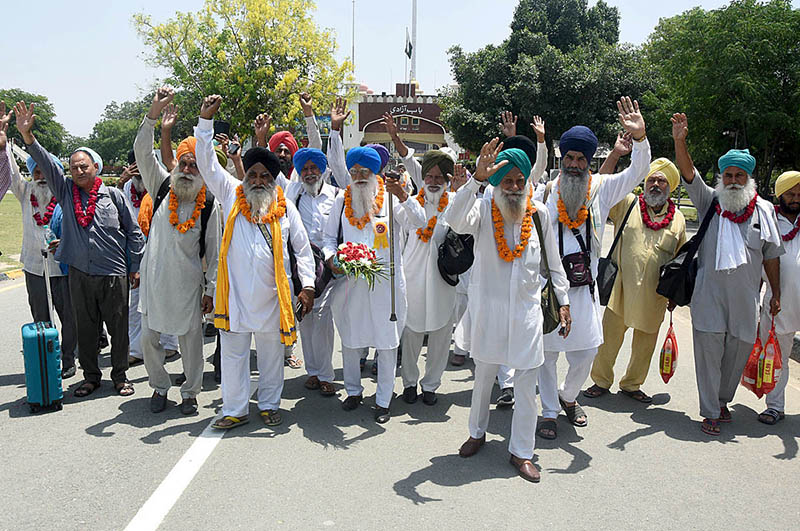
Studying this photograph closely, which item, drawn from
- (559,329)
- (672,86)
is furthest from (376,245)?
(672,86)

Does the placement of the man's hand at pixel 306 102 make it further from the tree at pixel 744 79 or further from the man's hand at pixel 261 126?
the tree at pixel 744 79

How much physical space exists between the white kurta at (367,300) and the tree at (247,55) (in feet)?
62.5

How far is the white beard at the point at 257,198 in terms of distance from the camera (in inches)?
203

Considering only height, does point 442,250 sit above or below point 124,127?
below

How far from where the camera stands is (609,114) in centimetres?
2933

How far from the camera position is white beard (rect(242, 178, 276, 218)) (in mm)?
5168

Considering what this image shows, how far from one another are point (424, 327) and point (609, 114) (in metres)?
26.1

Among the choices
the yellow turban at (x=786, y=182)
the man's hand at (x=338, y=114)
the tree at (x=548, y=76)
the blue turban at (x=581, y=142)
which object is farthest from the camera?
the tree at (x=548, y=76)

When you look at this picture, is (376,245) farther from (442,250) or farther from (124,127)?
(124,127)

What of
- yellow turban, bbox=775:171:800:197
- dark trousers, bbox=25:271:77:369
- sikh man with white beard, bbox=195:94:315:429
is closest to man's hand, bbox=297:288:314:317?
sikh man with white beard, bbox=195:94:315:429

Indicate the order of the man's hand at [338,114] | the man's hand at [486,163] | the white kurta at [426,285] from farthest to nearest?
the man's hand at [338,114] → the white kurta at [426,285] → the man's hand at [486,163]

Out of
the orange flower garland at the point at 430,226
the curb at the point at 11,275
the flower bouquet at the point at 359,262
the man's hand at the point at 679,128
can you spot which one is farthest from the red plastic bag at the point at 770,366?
the curb at the point at 11,275

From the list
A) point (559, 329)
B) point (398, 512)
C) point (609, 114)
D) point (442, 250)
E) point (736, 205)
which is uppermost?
point (609, 114)

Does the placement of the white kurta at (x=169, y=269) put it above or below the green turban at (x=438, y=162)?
below
